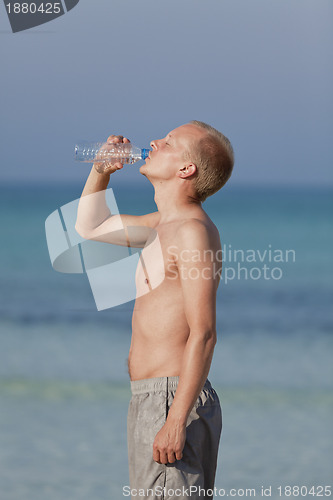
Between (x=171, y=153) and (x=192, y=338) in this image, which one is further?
(x=171, y=153)

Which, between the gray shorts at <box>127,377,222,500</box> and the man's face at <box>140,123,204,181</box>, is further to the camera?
the man's face at <box>140,123,204,181</box>

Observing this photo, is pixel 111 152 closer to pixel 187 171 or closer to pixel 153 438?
pixel 187 171

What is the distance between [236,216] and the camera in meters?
26.5

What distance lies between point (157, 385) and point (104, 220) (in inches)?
26.0

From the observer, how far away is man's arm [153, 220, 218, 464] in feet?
7.50

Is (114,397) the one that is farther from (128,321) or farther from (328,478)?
(128,321)

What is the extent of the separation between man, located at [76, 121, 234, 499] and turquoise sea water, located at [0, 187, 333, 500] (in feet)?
6.00

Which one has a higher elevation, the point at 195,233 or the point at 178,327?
the point at 195,233

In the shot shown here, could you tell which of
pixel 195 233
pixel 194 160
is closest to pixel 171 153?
pixel 194 160

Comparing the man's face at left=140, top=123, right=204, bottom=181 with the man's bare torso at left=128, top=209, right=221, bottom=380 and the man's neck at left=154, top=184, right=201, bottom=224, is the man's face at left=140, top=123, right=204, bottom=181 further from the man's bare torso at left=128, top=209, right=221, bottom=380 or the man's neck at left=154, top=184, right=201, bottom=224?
the man's bare torso at left=128, top=209, right=221, bottom=380

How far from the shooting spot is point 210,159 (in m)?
2.53

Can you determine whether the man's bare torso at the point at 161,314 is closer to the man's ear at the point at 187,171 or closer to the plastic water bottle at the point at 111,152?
the man's ear at the point at 187,171

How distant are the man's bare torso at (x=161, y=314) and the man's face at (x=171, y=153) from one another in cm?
16

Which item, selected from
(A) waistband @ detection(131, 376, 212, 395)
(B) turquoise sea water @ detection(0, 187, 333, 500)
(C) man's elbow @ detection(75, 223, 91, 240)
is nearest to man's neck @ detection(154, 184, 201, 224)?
(C) man's elbow @ detection(75, 223, 91, 240)
